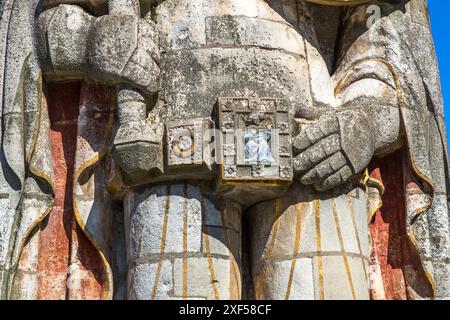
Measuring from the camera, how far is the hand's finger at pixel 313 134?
8117mm

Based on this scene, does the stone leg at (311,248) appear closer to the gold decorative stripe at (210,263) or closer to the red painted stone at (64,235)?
the gold decorative stripe at (210,263)

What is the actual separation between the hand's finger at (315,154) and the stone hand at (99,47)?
1.19m

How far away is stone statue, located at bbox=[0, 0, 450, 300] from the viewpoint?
8.10m

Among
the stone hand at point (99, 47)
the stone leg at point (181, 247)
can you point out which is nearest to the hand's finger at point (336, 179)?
the stone leg at point (181, 247)

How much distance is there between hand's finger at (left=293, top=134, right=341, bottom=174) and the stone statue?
1 cm

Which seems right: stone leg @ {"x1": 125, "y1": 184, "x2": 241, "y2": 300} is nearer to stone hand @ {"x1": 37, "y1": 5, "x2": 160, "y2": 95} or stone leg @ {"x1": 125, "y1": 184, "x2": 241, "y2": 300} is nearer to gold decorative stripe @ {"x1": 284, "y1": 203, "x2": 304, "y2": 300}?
gold decorative stripe @ {"x1": 284, "y1": 203, "x2": 304, "y2": 300}

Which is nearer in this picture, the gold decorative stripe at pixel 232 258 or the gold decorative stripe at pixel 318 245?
Result: the gold decorative stripe at pixel 318 245

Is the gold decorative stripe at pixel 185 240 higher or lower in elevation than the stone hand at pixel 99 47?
lower

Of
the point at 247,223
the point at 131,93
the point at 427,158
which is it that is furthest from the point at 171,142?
the point at 427,158

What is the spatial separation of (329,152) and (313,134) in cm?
17

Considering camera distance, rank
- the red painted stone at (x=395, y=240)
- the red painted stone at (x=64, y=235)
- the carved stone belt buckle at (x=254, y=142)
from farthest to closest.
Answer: the red painted stone at (x=395, y=240)
the red painted stone at (x=64, y=235)
the carved stone belt buckle at (x=254, y=142)

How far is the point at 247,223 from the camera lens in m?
8.70

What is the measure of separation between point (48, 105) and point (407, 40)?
2902 mm
